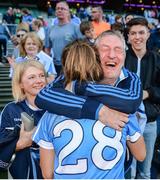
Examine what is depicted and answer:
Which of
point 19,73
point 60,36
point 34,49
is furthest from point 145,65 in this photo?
point 60,36

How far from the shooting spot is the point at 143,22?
11.2 feet

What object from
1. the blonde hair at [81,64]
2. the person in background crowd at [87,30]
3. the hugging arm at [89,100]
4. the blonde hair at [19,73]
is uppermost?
the blonde hair at [81,64]

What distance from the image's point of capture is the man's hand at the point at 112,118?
5.88 feet

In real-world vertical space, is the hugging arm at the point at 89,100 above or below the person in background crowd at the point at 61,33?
above

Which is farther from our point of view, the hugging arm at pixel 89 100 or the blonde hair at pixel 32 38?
the blonde hair at pixel 32 38

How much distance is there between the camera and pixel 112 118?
1792mm

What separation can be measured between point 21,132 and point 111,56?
2.44 feet

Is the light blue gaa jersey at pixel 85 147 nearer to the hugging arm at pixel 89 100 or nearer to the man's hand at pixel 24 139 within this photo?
the hugging arm at pixel 89 100

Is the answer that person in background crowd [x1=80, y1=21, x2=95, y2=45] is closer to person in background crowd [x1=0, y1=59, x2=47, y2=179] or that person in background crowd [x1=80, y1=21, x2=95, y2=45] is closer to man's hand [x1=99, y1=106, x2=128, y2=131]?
person in background crowd [x1=0, y1=59, x2=47, y2=179]

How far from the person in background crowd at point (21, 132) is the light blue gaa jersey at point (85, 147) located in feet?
1.58

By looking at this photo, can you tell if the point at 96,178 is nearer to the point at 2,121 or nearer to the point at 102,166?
the point at 102,166

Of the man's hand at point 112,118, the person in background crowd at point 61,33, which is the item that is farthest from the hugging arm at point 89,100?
the person in background crowd at point 61,33

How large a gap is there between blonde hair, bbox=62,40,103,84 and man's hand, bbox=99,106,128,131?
6.4 inches

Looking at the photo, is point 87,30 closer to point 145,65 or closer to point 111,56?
point 145,65
